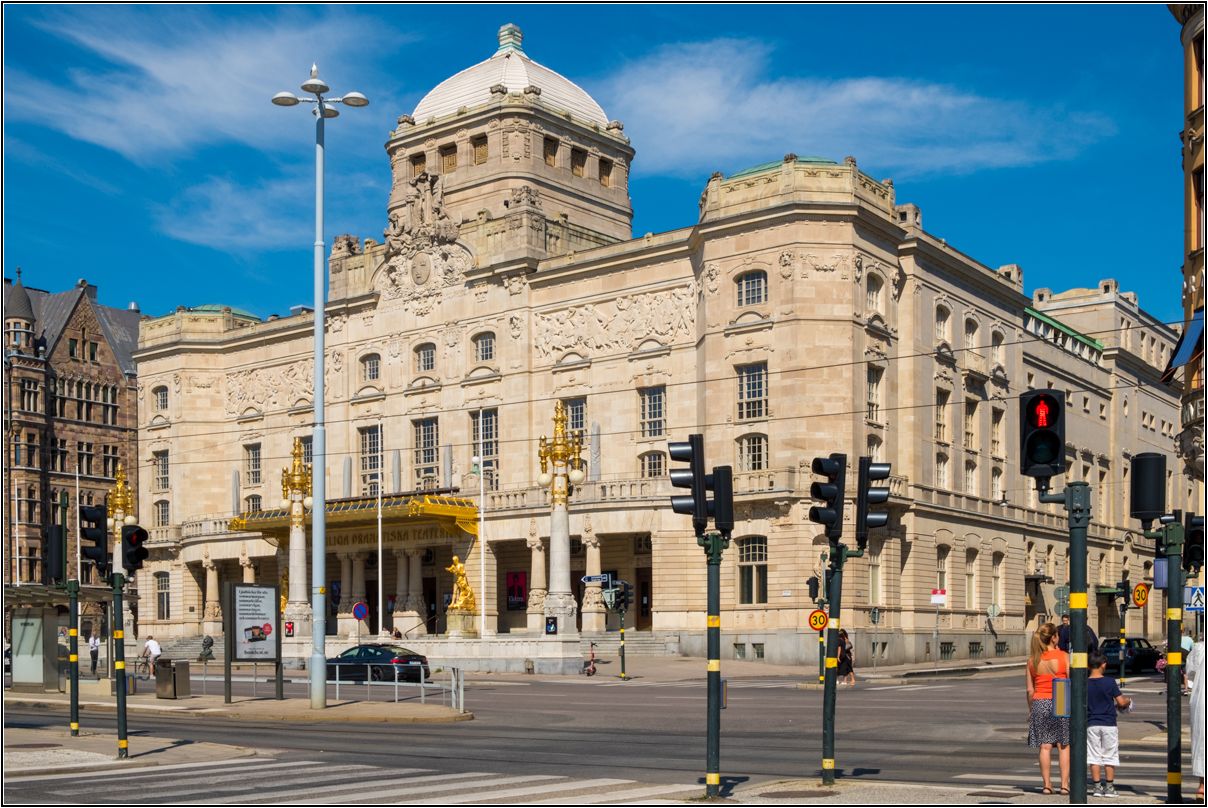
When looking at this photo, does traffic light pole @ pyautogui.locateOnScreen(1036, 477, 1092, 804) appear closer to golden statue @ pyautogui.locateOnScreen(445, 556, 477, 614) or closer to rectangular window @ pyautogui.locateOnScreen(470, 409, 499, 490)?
golden statue @ pyautogui.locateOnScreen(445, 556, 477, 614)

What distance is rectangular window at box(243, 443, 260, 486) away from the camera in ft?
290

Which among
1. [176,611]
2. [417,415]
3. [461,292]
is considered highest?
[461,292]

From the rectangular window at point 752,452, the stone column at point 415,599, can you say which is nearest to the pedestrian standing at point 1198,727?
the rectangular window at point 752,452

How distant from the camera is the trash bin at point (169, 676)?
37719mm

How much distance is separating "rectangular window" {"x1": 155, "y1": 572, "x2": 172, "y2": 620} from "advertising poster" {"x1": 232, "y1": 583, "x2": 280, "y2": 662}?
53911 millimetres

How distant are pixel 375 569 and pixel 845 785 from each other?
6390 cm

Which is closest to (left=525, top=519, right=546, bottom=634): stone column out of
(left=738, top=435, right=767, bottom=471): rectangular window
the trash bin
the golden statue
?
the golden statue

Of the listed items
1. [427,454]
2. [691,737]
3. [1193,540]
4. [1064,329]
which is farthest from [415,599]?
[1193,540]

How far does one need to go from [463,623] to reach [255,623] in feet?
86.3

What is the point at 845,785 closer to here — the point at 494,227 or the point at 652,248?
the point at 652,248

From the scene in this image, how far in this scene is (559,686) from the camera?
4731 centimetres

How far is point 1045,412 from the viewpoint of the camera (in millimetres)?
14031

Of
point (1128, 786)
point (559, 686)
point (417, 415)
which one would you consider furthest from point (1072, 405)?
point (1128, 786)

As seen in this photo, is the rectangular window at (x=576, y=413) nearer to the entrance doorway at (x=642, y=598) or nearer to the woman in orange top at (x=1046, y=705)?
the entrance doorway at (x=642, y=598)
